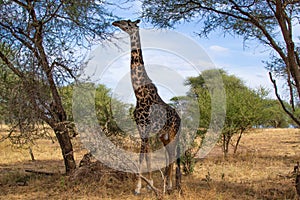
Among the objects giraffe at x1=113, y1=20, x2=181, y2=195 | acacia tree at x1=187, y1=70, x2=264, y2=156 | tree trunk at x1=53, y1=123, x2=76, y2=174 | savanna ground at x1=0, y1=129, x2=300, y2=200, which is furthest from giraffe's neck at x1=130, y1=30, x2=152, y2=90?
acacia tree at x1=187, y1=70, x2=264, y2=156

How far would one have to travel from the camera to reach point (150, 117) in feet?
18.2

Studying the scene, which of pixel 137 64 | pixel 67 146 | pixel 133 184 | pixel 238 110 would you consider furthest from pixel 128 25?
pixel 238 110

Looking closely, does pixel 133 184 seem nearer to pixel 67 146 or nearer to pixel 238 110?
pixel 67 146

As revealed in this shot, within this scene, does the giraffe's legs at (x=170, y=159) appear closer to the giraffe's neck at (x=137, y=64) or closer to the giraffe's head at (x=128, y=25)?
the giraffe's neck at (x=137, y=64)

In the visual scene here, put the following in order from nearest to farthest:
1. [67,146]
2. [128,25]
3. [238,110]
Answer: [128,25] → [67,146] → [238,110]

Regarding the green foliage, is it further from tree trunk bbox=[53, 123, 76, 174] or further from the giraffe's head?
the giraffe's head

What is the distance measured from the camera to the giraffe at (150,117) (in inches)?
219

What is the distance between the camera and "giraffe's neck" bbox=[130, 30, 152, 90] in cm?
586

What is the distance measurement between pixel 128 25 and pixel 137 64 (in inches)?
26.3

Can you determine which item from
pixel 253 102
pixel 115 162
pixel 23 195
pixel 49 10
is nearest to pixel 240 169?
pixel 253 102

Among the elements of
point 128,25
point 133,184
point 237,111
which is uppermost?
point 128,25

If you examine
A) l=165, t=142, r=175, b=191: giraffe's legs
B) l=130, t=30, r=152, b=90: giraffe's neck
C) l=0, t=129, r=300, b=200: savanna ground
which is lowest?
l=0, t=129, r=300, b=200: savanna ground

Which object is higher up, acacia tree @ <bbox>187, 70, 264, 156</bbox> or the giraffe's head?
the giraffe's head

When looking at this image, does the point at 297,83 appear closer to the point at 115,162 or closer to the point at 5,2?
the point at 115,162
